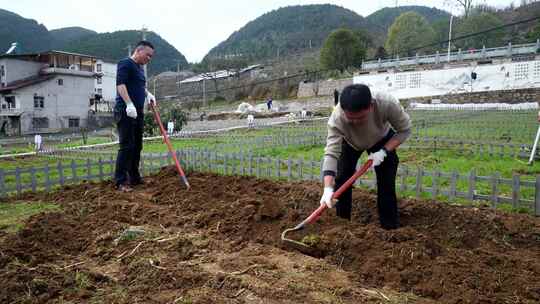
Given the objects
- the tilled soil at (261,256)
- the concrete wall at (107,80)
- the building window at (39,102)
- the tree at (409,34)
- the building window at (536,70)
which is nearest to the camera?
the tilled soil at (261,256)

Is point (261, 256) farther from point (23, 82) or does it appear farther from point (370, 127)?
point (23, 82)

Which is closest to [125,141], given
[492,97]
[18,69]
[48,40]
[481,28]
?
[492,97]

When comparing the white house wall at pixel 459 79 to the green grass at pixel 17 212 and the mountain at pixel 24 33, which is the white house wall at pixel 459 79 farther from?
the mountain at pixel 24 33

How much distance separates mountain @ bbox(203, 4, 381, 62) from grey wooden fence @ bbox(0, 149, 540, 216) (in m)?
83.1

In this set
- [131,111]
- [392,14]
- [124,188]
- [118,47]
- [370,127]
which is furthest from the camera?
[392,14]

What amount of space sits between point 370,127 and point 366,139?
17cm

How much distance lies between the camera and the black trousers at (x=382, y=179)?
3.91m

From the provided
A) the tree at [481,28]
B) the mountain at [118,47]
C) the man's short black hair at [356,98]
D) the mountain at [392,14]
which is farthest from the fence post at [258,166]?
the mountain at [392,14]

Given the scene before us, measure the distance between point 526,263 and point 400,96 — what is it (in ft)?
116

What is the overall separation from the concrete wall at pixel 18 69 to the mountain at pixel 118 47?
2342 centimetres

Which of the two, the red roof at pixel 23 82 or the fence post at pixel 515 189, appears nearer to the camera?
the fence post at pixel 515 189

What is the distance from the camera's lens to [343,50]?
157 feet

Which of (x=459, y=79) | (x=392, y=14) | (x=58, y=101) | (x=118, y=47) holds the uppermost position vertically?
(x=392, y=14)

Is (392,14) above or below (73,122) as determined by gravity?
above
